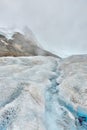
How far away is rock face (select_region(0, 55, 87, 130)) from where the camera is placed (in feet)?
27.6

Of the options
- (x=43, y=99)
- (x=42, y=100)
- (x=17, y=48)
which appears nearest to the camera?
(x=42, y=100)

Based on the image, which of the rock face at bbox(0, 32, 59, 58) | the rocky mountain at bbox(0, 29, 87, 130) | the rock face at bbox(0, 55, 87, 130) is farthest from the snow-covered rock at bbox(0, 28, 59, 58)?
the rock face at bbox(0, 55, 87, 130)

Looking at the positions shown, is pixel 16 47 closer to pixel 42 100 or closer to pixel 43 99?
pixel 43 99

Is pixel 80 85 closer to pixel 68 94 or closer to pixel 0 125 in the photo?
pixel 68 94

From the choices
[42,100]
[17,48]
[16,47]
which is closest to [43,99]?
[42,100]

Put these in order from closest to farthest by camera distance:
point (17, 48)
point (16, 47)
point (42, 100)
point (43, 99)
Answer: point (42, 100) < point (43, 99) < point (17, 48) < point (16, 47)

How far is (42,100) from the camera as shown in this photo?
10281 mm

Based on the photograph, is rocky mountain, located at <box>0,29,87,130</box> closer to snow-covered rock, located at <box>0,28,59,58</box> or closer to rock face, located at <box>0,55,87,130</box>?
rock face, located at <box>0,55,87,130</box>

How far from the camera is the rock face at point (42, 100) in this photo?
8.40m

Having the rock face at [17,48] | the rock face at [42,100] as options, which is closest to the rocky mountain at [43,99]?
the rock face at [42,100]

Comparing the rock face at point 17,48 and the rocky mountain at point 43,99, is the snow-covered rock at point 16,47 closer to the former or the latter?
the rock face at point 17,48

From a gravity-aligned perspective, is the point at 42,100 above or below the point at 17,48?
below

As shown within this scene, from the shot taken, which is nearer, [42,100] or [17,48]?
[42,100]

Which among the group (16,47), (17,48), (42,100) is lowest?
(42,100)
